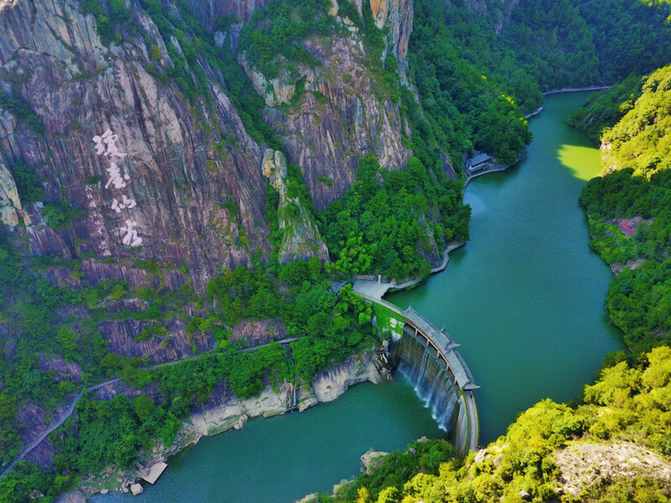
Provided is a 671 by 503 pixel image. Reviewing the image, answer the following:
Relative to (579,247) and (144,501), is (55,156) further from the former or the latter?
(579,247)

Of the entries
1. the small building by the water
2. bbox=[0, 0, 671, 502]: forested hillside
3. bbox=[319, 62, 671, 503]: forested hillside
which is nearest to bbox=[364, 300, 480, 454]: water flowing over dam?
bbox=[0, 0, 671, 502]: forested hillside

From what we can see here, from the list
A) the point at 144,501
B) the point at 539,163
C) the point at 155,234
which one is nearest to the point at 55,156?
the point at 155,234

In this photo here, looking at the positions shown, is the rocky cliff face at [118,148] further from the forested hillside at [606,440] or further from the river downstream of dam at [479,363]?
the forested hillside at [606,440]

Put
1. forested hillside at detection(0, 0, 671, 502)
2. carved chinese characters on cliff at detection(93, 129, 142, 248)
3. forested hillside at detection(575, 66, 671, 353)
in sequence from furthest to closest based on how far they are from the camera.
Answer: forested hillside at detection(575, 66, 671, 353) → carved chinese characters on cliff at detection(93, 129, 142, 248) → forested hillside at detection(0, 0, 671, 502)

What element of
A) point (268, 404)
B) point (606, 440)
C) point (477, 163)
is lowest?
point (268, 404)

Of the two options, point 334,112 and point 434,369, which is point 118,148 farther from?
point 434,369

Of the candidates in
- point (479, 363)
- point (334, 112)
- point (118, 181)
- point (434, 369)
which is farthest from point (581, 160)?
point (118, 181)

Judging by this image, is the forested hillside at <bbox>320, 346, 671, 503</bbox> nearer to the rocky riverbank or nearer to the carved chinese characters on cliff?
the rocky riverbank

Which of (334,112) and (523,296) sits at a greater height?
(334,112)
